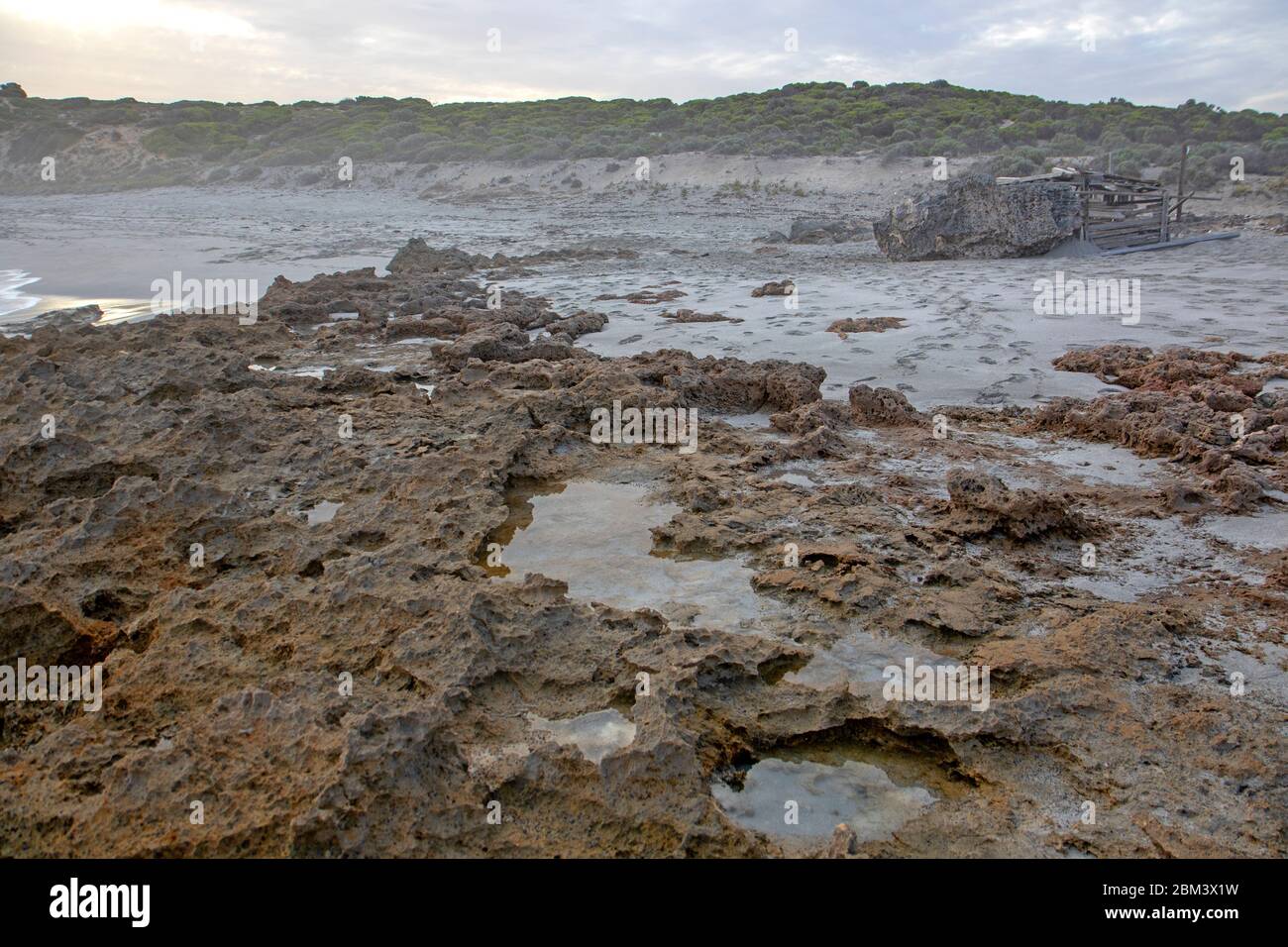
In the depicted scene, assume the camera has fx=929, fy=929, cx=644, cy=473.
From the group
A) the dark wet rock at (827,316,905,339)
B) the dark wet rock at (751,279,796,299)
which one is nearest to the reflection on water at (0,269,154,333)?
the dark wet rock at (751,279,796,299)

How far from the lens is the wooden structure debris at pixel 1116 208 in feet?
37.5

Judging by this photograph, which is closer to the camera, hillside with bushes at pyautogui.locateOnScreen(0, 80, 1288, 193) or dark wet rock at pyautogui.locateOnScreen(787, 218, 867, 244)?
dark wet rock at pyautogui.locateOnScreen(787, 218, 867, 244)

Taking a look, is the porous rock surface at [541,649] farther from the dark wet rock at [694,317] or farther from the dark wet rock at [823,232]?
the dark wet rock at [823,232]

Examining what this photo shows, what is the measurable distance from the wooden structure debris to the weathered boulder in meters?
0.34

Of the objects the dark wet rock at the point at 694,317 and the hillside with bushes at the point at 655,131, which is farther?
the hillside with bushes at the point at 655,131

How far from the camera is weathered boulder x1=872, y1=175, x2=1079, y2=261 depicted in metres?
11.0

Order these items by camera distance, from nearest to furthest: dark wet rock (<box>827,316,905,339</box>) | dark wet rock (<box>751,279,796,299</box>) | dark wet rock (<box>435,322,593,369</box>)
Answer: dark wet rock (<box>435,322,593,369</box>) < dark wet rock (<box>827,316,905,339</box>) < dark wet rock (<box>751,279,796,299</box>)

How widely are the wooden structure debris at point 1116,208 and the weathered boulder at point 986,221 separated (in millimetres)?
336

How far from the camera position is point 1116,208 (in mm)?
12141

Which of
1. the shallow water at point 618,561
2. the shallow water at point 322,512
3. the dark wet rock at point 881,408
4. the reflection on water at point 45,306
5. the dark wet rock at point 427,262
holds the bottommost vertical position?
the shallow water at point 618,561

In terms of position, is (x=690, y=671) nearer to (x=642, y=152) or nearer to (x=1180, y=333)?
(x=1180, y=333)

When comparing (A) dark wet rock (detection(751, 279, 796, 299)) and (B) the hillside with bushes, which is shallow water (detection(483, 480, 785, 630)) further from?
(B) the hillside with bushes

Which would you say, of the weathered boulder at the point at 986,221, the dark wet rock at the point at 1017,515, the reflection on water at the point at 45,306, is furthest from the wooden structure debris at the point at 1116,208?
the reflection on water at the point at 45,306

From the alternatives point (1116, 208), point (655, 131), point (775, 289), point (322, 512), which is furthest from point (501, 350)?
point (655, 131)
